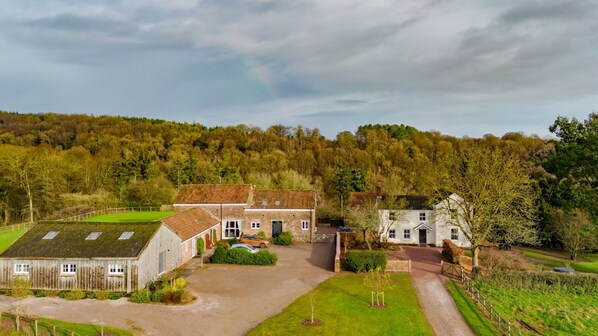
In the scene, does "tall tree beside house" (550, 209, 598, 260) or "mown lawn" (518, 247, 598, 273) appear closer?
"mown lawn" (518, 247, 598, 273)

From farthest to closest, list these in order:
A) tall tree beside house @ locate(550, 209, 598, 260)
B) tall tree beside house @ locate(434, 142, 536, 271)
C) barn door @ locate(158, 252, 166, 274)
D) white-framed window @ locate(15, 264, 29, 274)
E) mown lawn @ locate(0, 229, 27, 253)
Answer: mown lawn @ locate(0, 229, 27, 253) → tall tree beside house @ locate(550, 209, 598, 260) → tall tree beside house @ locate(434, 142, 536, 271) → barn door @ locate(158, 252, 166, 274) → white-framed window @ locate(15, 264, 29, 274)

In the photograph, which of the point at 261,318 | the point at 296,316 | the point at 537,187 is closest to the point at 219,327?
the point at 261,318

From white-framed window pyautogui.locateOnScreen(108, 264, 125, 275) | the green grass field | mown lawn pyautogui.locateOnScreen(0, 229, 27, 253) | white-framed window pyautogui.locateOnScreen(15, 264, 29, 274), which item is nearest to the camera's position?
the green grass field

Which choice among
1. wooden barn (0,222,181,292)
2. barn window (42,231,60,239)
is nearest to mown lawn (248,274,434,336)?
wooden barn (0,222,181,292)

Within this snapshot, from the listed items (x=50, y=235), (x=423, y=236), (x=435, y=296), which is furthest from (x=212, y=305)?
(x=423, y=236)

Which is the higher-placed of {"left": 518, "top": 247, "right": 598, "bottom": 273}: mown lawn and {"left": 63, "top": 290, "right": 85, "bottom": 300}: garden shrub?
{"left": 63, "top": 290, "right": 85, "bottom": 300}: garden shrub

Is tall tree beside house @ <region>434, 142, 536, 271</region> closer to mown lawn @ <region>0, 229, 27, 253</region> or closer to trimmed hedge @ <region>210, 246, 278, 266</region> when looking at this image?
trimmed hedge @ <region>210, 246, 278, 266</region>

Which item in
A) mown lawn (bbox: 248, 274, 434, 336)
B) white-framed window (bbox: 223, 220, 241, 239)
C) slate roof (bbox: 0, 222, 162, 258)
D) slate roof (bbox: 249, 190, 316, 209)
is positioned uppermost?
slate roof (bbox: 249, 190, 316, 209)
